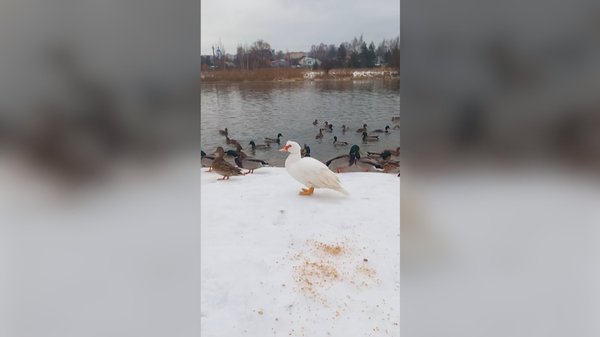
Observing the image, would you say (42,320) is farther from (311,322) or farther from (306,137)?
(306,137)

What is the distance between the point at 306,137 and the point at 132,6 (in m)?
1.98

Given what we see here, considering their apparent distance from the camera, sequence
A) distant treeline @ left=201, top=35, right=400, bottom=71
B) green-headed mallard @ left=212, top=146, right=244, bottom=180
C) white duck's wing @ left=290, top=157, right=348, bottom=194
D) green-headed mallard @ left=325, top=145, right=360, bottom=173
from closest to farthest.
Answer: white duck's wing @ left=290, top=157, right=348, bottom=194
green-headed mallard @ left=212, top=146, right=244, bottom=180
distant treeline @ left=201, top=35, right=400, bottom=71
green-headed mallard @ left=325, top=145, right=360, bottom=173

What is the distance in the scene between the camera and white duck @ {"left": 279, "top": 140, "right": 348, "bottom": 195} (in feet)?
6.35

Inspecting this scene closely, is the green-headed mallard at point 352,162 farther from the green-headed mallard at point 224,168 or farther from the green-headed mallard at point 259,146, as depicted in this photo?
the green-headed mallard at point 224,168

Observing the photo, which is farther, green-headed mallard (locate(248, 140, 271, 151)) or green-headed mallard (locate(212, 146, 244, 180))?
green-headed mallard (locate(248, 140, 271, 151))

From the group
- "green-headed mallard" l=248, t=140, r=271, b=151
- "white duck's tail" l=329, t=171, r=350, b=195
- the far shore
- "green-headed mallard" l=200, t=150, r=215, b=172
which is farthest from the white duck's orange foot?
the far shore

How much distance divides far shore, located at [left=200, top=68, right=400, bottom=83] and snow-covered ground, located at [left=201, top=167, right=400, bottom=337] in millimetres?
702

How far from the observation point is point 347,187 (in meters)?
2.12

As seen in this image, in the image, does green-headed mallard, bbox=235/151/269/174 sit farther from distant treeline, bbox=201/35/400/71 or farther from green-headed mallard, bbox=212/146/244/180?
distant treeline, bbox=201/35/400/71

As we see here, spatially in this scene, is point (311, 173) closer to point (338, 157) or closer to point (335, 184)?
point (335, 184)

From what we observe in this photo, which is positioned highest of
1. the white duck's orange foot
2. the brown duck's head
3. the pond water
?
the pond water

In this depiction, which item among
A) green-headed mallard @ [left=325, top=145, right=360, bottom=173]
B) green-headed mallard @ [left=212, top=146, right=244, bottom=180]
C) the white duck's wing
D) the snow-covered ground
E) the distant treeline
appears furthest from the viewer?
green-headed mallard @ [left=325, top=145, right=360, bottom=173]

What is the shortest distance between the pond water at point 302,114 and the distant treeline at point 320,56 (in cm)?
12

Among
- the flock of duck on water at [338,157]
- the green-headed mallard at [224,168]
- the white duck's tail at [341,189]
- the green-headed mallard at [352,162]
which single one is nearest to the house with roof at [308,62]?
the flock of duck on water at [338,157]
